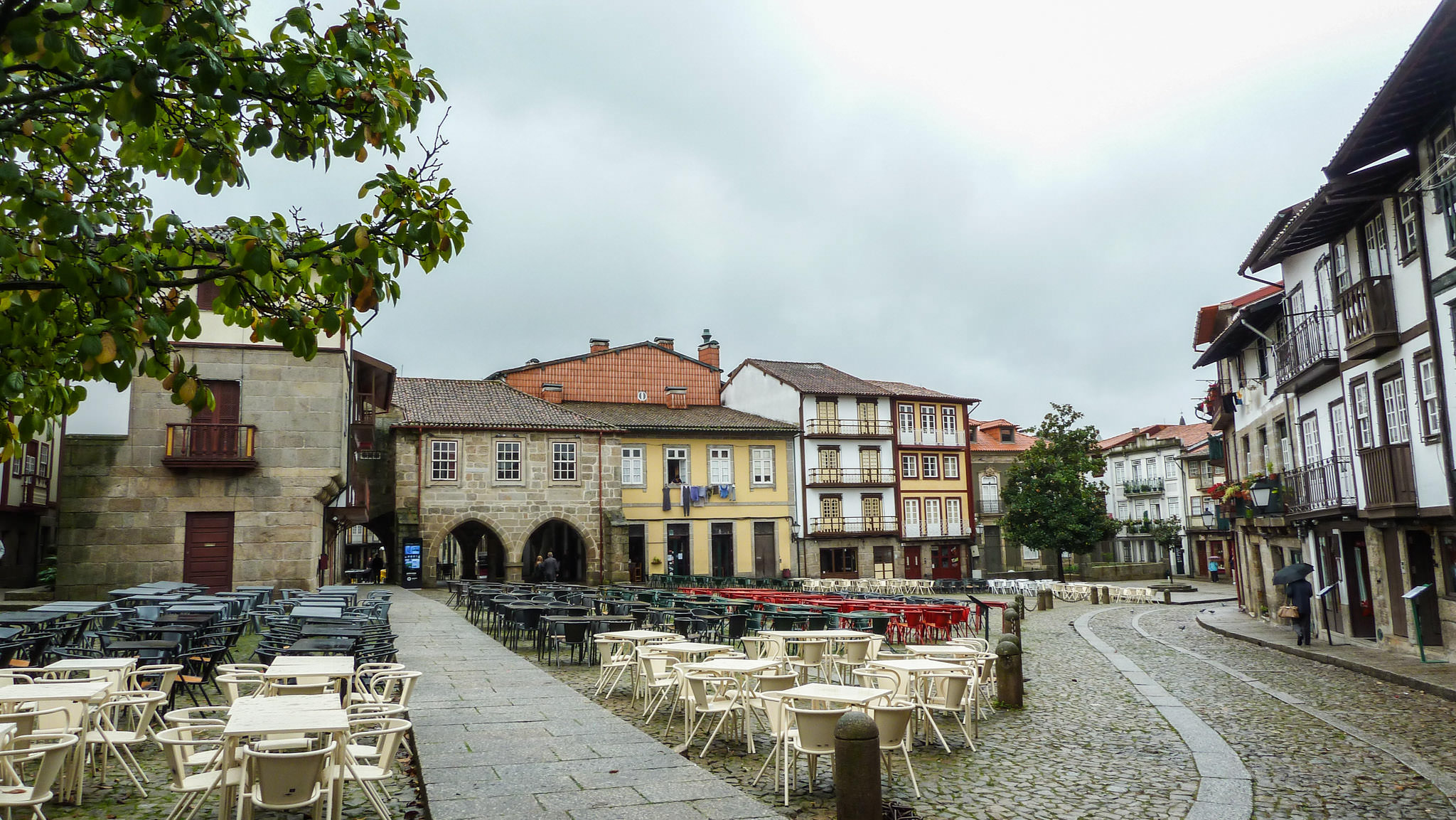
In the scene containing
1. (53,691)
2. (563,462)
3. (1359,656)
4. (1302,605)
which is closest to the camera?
(53,691)

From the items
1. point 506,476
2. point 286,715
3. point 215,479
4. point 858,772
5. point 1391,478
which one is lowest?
point 858,772

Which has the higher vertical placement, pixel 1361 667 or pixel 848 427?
Answer: pixel 848 427

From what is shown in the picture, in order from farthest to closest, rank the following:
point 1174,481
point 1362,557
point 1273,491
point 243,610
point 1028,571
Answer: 1. point 1174,481
2. point 1028,571
3. point 1273,491
4. point 1362,557
5. point 243,610

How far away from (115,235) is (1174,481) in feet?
193

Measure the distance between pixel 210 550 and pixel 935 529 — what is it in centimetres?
3090

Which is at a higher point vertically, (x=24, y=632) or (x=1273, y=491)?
(x=1273, y=491)

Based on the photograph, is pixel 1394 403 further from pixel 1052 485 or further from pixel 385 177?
pixel 1052 485


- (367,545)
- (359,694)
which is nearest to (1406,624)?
(359,694)

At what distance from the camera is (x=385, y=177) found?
421 centimetres

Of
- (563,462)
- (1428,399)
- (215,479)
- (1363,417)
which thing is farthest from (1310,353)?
(563,462)

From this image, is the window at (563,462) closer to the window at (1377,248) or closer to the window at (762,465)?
the window at (762,465)

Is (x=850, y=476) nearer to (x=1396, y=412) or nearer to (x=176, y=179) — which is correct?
(x=1396, y=412)

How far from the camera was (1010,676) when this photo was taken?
1023cm

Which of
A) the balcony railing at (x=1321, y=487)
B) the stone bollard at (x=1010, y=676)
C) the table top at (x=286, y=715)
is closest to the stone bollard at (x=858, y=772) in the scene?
the table top at (x=286, y=715)
